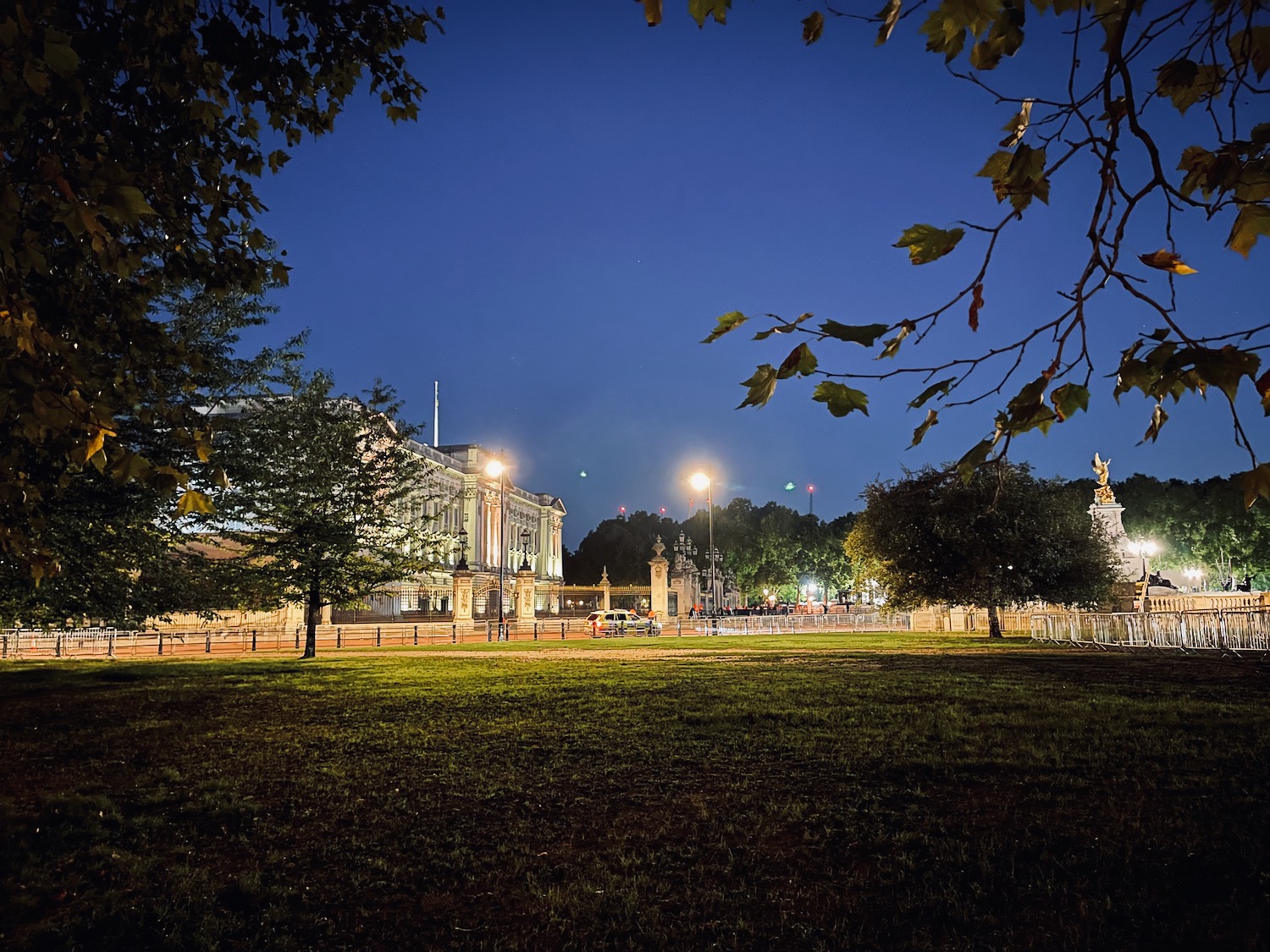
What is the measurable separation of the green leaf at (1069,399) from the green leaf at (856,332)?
787 mm

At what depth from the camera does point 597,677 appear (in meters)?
15.8

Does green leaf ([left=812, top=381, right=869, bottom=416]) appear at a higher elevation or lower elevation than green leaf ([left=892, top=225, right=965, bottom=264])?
lower

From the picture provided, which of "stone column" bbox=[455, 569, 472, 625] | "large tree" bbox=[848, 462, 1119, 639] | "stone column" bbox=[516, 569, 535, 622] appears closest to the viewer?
"large tree" bbox=[848, 462, 1119, 639]

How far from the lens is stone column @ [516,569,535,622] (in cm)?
5547

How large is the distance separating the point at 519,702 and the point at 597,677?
158 inches

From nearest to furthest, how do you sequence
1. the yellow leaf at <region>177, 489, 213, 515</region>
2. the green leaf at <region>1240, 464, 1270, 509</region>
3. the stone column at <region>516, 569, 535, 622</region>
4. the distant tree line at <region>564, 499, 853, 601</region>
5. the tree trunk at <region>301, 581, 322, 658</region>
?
the green leaf at <region>1240, 464, 1270, 509</region> → the yellow leaf at <region>177, 489, 213, 515</region> → the tree trunk at <region>301, 581, 322, 658</region> → the stone column at <region>516, 569, 535, 622</region> → the distant tree line at <region>564, 499, 853, 601</region>

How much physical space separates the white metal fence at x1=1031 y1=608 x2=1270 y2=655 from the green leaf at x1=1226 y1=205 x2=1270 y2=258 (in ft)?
74.6

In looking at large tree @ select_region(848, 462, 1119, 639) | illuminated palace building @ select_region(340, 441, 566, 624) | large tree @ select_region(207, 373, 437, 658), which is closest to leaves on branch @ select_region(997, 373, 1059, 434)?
large tree @ select_region(207, 373, 437, 658)

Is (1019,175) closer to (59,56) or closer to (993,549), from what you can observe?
(59,56)

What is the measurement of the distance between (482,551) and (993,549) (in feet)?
258

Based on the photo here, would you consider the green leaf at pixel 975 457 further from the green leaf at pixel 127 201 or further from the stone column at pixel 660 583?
the stone column at pixel 660 583

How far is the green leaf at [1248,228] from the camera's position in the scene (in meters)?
2.15

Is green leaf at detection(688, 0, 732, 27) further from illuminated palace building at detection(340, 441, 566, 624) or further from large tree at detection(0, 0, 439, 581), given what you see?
illuminated palace building at detection(340, 441, 566, 624)

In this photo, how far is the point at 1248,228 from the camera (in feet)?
7.18
